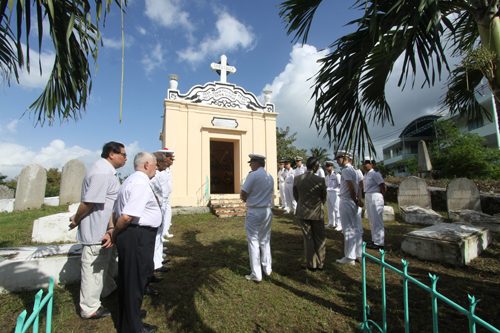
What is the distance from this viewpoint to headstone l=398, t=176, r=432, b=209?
8033 mm

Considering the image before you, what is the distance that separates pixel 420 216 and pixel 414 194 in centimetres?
140

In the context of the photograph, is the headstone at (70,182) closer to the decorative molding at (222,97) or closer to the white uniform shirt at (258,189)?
the decorative molding at (222,97)

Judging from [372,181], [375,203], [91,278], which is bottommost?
[91,278]

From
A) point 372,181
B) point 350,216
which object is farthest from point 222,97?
point 350,216

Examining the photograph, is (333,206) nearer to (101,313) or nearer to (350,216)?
(350,216)

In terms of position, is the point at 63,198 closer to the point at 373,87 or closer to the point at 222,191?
the point at 222,191

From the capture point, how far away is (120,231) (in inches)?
94.0

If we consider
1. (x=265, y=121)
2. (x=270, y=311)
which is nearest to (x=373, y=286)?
(x=270, y=311)

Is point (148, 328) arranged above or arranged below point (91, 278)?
A: below

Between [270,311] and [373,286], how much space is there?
1.44 m

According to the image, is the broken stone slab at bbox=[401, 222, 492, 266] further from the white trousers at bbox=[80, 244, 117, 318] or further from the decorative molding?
the decorative molding

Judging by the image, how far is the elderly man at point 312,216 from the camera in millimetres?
3939

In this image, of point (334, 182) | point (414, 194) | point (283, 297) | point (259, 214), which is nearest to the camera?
point (283, 297)

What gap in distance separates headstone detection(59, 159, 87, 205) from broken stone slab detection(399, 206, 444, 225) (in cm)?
1222
